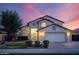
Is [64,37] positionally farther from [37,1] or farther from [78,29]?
[37,1]

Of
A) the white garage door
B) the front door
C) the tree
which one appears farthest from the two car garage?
the tree

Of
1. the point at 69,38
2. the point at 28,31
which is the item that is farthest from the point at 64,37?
the point at 28,31

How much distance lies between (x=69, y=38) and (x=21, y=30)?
29.6 inches

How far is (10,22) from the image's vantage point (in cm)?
555

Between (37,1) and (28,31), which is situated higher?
(37,1)

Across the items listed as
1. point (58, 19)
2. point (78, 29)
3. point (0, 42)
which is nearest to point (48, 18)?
point (58, 19)

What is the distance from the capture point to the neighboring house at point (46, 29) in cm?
555

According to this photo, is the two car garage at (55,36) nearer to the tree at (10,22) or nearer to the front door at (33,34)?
the front door at (33,34)

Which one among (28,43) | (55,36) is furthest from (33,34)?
(55,36)

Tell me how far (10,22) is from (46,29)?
565 mm

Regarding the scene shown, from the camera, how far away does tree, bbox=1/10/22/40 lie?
5.54 m

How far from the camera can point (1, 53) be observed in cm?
552

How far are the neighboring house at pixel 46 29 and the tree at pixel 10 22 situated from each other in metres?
0.13
